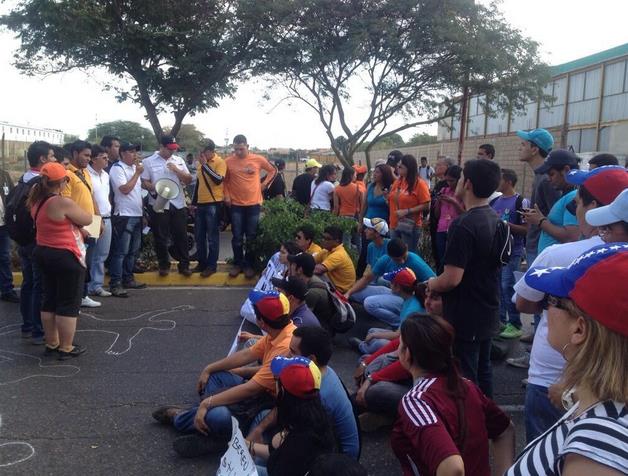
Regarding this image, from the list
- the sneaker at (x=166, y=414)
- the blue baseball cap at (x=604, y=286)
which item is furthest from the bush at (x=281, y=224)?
the blue baseball cap at (x=604, y=286)

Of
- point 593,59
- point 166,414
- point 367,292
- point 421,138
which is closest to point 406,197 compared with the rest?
point 367,292

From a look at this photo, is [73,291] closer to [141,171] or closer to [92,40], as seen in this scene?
[141,171]

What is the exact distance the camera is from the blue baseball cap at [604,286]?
1.26 meters

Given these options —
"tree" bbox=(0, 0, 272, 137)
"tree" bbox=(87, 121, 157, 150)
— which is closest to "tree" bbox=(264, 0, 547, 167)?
"tree" bbox=(0, 0, 272, 137)

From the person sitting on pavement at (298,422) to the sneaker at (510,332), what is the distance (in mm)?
3402

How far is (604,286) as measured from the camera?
1.29 metres

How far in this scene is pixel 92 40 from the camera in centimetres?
1606

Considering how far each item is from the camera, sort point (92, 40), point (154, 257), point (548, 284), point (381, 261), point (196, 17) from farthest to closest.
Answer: point (196, 17), point (92, 40), point (154, 257), point (381, 261), point (548, 284)

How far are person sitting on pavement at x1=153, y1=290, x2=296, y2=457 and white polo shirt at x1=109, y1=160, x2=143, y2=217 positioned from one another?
3873 mm

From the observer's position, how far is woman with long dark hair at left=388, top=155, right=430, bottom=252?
723 centimetres

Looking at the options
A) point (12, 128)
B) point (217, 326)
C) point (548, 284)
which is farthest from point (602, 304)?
point (12, 128)

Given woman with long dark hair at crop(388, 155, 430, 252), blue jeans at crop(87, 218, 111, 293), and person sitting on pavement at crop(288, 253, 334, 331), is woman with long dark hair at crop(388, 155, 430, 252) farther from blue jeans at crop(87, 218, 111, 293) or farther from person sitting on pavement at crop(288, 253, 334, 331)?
blue jeans at crop(87, 218, 111, 293)

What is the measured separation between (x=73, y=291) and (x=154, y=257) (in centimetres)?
348

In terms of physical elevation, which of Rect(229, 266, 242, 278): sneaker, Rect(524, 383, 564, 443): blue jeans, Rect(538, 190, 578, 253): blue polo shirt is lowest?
Rect(229, 266, 242, 278): sneaker
